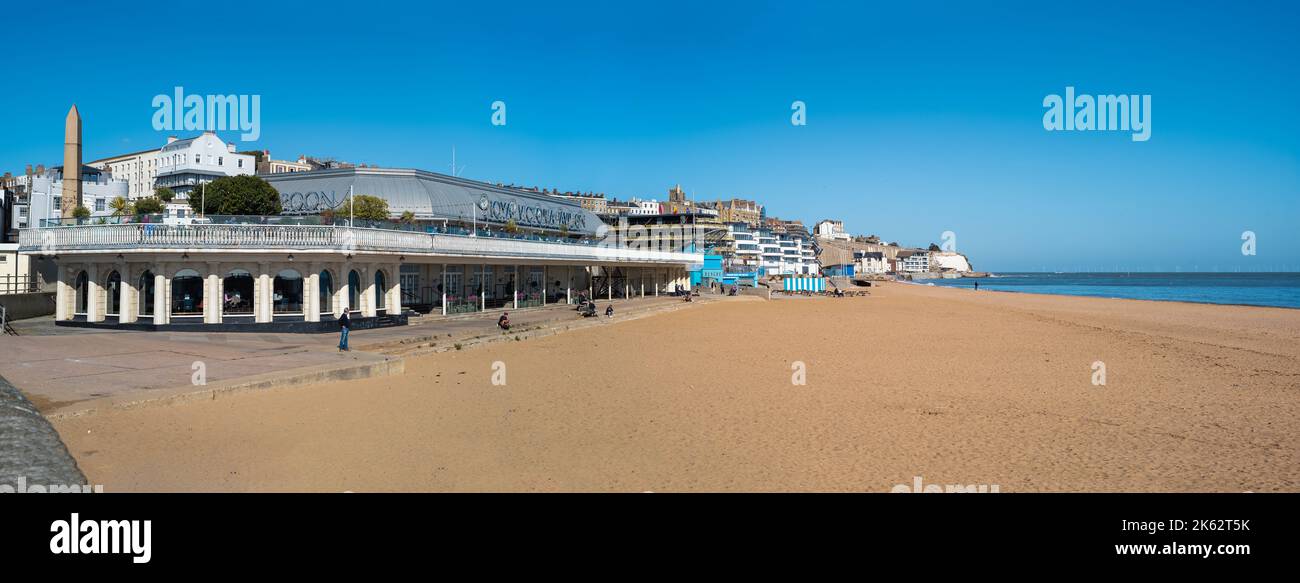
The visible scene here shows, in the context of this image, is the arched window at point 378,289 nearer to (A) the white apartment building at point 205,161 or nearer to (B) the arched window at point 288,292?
(B) the arched window at point 288,292

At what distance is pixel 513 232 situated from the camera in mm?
44344

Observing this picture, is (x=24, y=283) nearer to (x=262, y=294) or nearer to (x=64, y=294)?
(x=64, y=294)

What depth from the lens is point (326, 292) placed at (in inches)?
923

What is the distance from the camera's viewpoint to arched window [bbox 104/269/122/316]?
23016mm

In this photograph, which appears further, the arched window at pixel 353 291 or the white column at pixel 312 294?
the arched window at pixel 353 291

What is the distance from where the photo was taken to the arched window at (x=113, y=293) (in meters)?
23.0

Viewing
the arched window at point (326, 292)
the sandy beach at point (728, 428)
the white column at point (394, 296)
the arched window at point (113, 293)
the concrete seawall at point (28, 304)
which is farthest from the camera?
the white column at point (394, 296)

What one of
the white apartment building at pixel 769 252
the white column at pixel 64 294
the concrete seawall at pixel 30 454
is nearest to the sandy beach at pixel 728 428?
the concrete seawall at pixel 30 454

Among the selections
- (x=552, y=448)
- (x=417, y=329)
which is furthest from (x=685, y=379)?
(x=417, y=329)

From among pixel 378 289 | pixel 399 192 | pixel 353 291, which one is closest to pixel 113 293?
pixel 353 291

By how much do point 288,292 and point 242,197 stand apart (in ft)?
59.0

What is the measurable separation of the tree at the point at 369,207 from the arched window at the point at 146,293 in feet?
41.4
